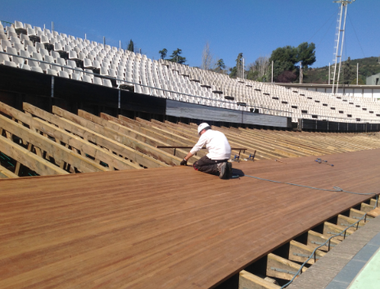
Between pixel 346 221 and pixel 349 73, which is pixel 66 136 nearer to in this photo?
pixel 346 221

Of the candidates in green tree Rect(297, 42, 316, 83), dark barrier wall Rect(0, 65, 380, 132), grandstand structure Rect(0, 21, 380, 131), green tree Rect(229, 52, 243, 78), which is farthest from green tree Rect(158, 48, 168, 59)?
dark barrier wall Rect(0, 65, 380, 132)

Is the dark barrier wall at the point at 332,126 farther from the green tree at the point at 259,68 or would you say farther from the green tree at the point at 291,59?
the green tree at the point at 259,68

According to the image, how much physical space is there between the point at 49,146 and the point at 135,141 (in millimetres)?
1946

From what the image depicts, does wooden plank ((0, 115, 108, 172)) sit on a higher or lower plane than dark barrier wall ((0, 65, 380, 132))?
lower

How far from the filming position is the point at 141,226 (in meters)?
2.75

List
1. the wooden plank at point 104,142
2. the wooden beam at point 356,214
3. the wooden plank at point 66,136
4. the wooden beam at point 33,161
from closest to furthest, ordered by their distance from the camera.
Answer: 1. the wooden beam at point 33,161
2. the wooden beam at point 356,214
3. the wooden plank at point 66,136
4. the wooden plank at point 104,142

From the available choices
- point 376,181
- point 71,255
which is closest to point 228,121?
point 376,181

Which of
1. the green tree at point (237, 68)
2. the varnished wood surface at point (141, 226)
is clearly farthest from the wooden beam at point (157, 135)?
the green tree at point (237, 68)

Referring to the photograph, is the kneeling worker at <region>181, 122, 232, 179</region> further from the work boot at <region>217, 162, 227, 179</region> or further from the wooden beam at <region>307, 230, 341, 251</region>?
the wooden beam at <region>307, 230, 341, 251</region>

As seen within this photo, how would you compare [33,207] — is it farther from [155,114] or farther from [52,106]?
[155,114]

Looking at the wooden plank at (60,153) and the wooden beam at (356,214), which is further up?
the wooden plank at (60,153)

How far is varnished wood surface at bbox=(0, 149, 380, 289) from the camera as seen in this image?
194 cm

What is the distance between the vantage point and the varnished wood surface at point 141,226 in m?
1.94

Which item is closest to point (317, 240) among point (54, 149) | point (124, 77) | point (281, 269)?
point (281, 269)
